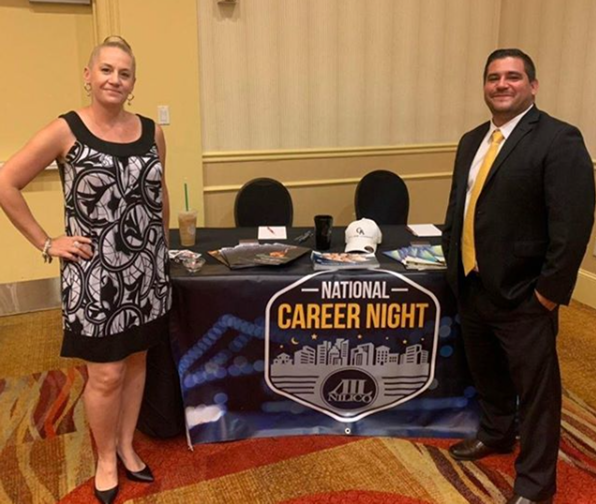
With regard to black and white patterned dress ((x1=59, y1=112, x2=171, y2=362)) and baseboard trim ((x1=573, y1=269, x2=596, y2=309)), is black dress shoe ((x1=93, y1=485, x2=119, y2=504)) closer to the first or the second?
black and white patterned dress ((x1=59, y1=112, x2=171, y2=362))

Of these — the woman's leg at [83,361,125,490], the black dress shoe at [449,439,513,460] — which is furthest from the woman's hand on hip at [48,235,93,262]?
the black dress shoe at [449,439,513,460]

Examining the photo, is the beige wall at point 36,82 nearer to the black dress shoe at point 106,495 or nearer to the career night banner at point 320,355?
the career night banner at point 320,355

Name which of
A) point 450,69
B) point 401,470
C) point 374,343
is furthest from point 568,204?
point 450,69

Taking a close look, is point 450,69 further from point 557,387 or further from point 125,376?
point 125,376

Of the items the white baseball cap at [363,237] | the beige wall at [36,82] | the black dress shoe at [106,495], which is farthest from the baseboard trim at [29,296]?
the white baseball cap at [363,237]

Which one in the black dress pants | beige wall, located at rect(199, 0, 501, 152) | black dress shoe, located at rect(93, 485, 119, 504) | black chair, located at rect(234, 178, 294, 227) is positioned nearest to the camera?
the black dress pants

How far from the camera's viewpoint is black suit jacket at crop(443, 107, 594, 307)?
5.54ft

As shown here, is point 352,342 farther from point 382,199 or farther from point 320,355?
point 382,199

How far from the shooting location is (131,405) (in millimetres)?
2068

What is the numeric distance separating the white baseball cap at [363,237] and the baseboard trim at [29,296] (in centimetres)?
226

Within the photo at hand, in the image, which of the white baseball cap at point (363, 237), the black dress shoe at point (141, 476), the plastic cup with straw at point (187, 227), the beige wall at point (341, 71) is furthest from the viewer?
the beige wall at point (341, 71)

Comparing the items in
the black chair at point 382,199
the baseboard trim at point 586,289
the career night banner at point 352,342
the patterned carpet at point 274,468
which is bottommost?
the patterned carpet at point 274,468

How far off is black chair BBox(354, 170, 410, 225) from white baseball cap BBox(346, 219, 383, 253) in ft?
4.73

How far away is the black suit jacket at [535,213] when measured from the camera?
1689 mm
